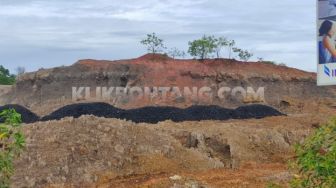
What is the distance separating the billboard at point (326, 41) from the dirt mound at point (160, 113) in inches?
819

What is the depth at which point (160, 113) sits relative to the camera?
28.9 metres

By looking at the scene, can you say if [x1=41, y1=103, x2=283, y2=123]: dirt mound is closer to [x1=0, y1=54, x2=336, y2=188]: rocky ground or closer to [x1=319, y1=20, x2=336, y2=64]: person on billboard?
[x1=0, y1=54, x2=336, y2=188]: rocky ground

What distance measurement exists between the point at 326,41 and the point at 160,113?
22288mm

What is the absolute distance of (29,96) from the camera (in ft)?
138

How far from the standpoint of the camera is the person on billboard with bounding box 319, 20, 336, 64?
655cm

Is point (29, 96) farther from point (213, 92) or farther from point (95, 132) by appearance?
point (95, 132)

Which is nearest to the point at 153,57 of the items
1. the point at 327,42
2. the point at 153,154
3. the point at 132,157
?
the point at 153,154

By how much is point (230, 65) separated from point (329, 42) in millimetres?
35874

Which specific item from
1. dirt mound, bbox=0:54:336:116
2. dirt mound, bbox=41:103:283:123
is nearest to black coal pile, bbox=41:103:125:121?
dirt mound, bbox=41:103:283:123

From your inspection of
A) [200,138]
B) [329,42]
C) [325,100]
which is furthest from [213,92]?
[329,42]

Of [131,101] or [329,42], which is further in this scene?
[131,101]

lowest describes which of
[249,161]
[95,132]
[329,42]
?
[249,161]

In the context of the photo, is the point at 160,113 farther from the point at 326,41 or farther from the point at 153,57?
the point at 326,41

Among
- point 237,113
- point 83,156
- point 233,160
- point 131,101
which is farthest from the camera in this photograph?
point 131,101
